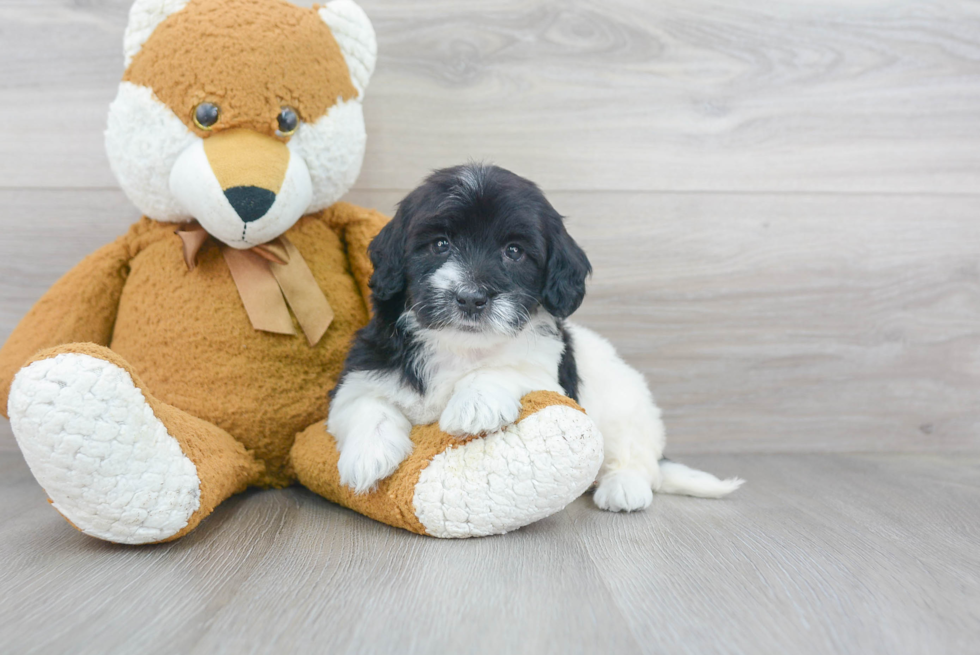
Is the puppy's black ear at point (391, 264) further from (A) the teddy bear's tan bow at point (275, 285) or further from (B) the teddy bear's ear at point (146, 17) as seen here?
(B) the teddy bear's ear at point (146, 17)

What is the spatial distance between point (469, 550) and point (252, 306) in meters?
0.75

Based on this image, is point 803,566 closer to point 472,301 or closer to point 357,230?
point 472,301

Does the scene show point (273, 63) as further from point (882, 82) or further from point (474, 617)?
point (882, 82)

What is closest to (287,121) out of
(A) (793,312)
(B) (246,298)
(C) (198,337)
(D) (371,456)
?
(B) (246,298)

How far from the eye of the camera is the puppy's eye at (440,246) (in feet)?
4.50

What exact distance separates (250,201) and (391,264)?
1.12 ft

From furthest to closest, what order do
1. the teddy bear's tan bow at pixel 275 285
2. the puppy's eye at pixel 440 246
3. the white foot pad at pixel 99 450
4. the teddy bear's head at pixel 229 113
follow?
the teddy bear's tan bow at pixel 275 285, the teddy bear's head at pixel 229 113, the puppy's eye at pixel 440 246, the white foot pad at pixel 99 450

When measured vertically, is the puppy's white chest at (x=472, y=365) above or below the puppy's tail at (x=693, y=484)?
above

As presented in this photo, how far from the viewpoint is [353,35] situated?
167 cm

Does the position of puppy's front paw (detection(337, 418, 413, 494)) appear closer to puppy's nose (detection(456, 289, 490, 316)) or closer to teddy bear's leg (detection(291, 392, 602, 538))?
teddy bear's leg (detection(291, 392, 602, 538))

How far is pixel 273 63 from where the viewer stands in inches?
60.4

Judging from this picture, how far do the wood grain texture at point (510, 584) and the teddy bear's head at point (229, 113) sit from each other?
0.68 metres

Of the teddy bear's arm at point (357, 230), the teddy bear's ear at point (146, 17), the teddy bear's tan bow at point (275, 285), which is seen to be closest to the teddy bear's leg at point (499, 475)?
the teddy bear's tan bow at point (275, 285)

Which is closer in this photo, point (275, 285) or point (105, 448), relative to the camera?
point (105, 448)
